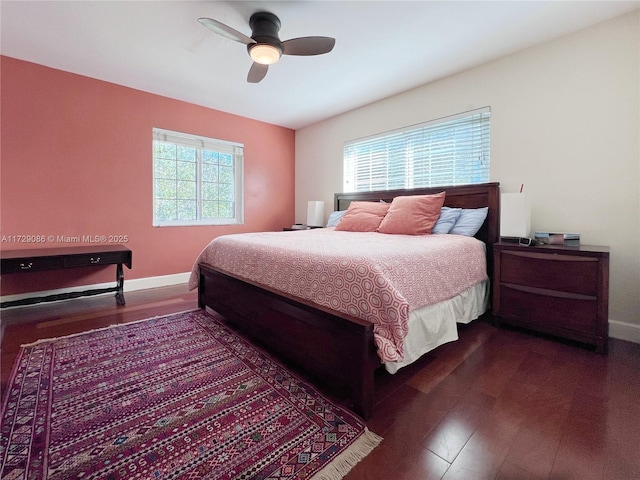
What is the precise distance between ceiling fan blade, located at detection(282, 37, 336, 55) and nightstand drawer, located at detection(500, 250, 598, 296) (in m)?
2.18

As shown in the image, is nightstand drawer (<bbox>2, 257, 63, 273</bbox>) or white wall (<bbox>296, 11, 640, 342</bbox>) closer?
white wall (<bbox>296, 11, 640, 342</bbox>)

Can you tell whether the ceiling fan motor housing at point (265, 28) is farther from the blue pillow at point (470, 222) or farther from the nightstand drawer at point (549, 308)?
the nightstand drawer at point (549, 308)

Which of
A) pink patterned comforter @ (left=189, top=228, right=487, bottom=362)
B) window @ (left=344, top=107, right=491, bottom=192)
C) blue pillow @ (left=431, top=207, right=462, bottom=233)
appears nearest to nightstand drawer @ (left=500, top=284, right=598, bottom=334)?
pink patterned comforter @ (left=189, top=228, right=487, bottom=362)

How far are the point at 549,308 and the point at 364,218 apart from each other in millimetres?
1800

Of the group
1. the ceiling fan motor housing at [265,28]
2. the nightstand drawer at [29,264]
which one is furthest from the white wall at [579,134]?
the nightstand drawer at [29,264]

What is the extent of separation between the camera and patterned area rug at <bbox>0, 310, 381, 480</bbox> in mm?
1066

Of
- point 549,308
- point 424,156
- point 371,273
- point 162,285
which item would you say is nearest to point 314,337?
point 371,273

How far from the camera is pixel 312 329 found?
1581 mm

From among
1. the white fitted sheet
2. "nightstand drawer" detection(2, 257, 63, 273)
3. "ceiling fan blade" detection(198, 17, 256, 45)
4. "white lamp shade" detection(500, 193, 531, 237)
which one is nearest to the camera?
the white fitted sheet

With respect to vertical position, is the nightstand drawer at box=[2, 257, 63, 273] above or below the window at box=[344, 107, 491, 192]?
below

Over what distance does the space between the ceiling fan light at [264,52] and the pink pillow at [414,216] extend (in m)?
1.77

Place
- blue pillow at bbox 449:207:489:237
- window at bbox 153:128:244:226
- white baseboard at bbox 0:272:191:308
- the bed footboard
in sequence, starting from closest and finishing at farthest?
the bed footboard → blue pillow at bbox 449:207:489:237 → white baseboard at bbox 0:272:191:308 → window at bbox 153:128:244:226

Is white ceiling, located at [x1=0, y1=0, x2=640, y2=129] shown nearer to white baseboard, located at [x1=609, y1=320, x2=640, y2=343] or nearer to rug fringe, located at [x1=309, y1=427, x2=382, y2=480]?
white baseboard, located at [x1=609, y1=320, x2=640, y2=343]

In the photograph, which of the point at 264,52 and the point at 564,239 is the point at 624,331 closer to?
the point at 564,239
